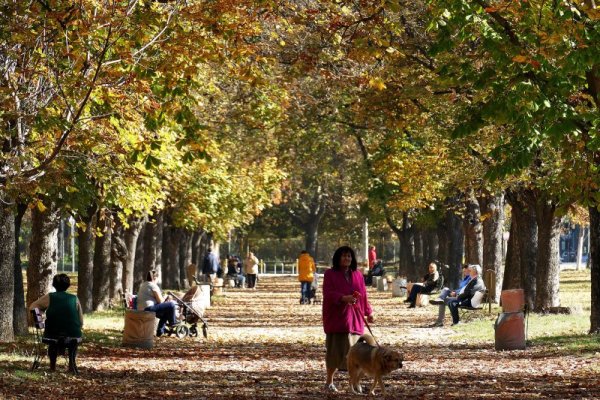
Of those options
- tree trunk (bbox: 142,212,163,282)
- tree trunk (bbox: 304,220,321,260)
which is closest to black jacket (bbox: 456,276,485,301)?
tree trunk (bbox: 142,212,163,282)

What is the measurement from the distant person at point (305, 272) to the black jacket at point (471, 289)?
11717 millimetres

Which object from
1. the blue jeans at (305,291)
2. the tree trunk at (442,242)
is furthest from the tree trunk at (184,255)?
the blue jeans at (305,291)

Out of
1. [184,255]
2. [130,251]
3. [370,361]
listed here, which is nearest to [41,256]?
[130,251]

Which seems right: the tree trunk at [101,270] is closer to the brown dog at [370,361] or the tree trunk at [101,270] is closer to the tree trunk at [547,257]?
the tree trunk at [547,257]

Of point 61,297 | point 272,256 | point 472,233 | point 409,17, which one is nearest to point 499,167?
point 61,297

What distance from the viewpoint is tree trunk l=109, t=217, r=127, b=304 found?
34.8m

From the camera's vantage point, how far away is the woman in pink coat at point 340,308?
48.4 feet

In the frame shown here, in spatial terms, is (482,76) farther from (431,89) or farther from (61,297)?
(431,89)

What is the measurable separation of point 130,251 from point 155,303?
12.5 m

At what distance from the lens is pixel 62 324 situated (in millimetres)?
16641

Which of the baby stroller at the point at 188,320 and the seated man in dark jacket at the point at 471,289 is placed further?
the seated man in dark jacket at the point at 471,289

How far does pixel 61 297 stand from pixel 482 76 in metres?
6.16

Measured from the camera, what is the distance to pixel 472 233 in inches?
1526

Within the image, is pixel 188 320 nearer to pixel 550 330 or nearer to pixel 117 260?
pixel 550 330
